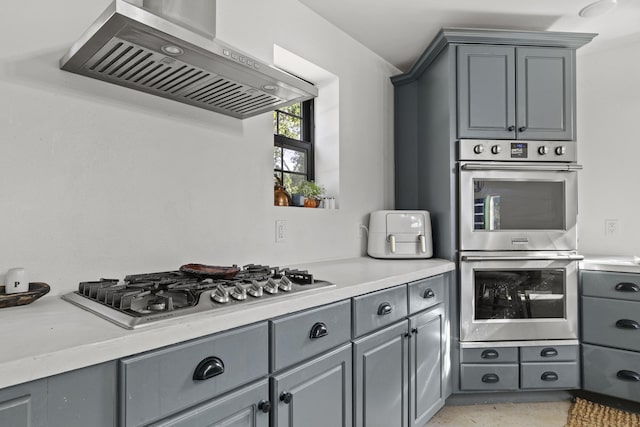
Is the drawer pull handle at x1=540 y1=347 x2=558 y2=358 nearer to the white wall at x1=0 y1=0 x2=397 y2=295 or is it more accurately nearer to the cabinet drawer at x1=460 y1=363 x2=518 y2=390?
the cabinet drawer at x1=460 y1=363 x2=518 y2=390

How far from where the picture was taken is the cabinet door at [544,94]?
2391mm

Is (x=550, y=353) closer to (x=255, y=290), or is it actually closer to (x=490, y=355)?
(x=490, y=355)

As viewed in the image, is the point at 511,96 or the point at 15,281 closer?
the point at 15,281

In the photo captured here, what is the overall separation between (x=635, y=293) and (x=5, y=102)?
308 cm

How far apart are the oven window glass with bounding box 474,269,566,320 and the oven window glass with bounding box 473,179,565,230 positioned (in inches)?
11.6

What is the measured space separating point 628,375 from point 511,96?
1781 millimetres

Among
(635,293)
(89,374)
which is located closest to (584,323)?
(635,293)

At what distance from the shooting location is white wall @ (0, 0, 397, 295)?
3.99ft

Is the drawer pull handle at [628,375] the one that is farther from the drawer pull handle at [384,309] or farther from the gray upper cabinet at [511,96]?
the drawer pull handle at [384,309]

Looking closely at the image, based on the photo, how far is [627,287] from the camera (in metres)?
2.21

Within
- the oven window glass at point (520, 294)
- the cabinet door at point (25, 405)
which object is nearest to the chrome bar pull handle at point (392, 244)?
the oven window glass at point (520, 294)

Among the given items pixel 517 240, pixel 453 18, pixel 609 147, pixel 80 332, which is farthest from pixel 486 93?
pixel 80 332

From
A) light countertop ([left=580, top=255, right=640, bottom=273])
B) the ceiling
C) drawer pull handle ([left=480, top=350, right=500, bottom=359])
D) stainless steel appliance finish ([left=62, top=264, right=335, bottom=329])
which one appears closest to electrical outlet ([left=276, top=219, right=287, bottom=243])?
stainless steel appliance finish ([left=62, top=264, right=335, bottom=329])

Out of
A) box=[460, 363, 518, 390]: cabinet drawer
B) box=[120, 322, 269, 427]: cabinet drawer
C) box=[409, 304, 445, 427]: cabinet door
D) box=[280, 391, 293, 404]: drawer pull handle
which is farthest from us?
box=[460, 363, 518, 390]: cabinet drawer
